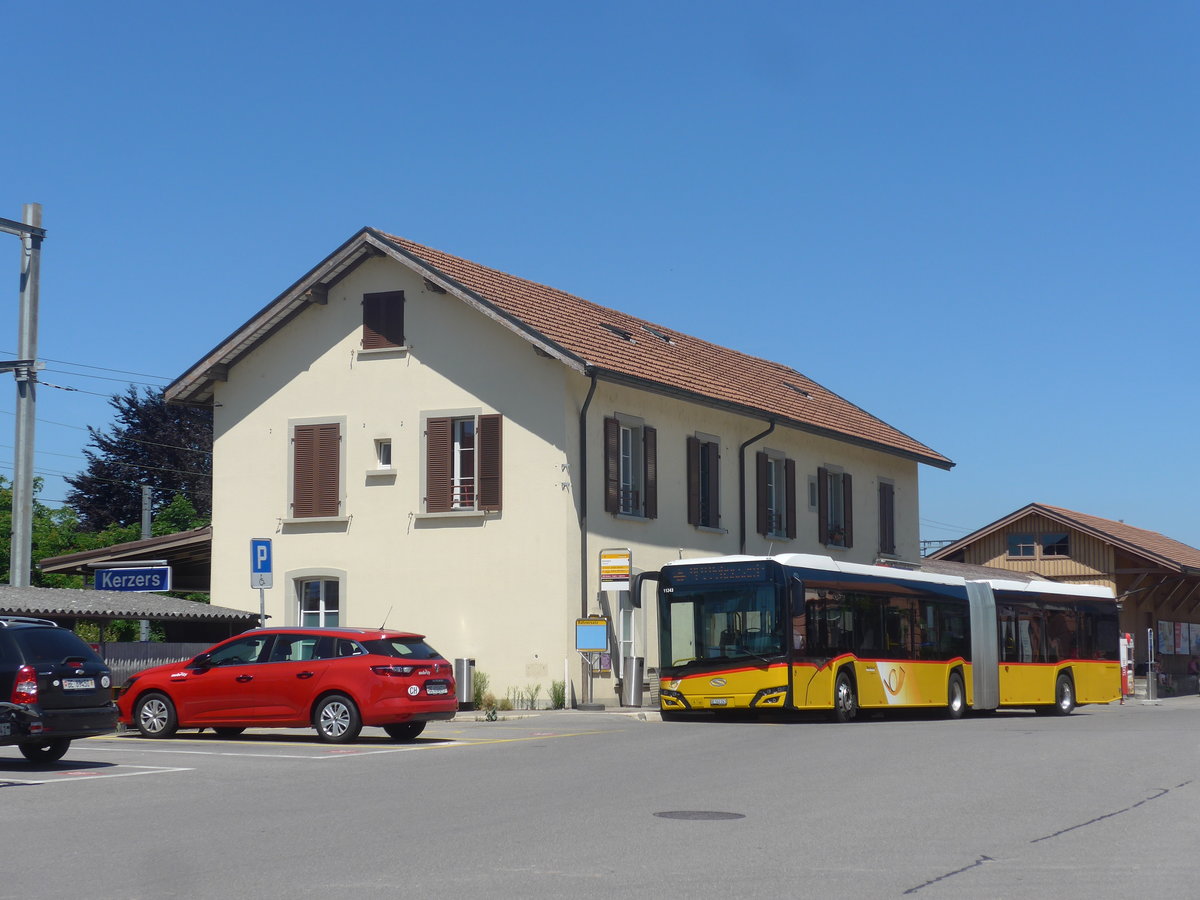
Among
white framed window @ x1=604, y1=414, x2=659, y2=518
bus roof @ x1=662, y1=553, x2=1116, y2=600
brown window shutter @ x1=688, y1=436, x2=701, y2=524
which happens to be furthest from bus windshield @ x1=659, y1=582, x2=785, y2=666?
brown window shutter @ x1=688, y1=436, x2=701, y2=524

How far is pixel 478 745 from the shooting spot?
68.3 ft

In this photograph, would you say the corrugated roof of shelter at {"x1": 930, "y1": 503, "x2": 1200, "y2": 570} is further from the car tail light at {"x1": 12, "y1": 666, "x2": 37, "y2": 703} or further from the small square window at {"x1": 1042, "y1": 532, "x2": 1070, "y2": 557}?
the car tail light at {"x1": 12, "y1": 666, "x2": 37, "y2": 703}

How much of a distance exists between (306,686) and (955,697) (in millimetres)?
14072

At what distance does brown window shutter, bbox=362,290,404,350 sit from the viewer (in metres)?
32.1

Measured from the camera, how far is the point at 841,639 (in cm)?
2636

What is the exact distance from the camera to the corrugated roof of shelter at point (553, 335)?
1205 inches

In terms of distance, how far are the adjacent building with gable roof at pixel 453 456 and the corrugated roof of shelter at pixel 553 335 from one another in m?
0.07

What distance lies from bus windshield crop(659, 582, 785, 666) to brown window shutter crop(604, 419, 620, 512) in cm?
515

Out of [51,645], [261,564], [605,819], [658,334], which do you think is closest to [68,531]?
[658,334]

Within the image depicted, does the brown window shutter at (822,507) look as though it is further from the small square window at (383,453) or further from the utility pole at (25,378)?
the utility pole at (25,378)

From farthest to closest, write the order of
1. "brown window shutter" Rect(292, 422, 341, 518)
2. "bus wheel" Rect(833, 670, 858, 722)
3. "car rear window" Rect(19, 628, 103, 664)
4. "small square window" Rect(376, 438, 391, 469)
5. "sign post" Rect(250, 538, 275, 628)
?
1. "brown window shutter" Rect(292, 422, 341, 518)
2. "small square window" Rect(376, 438, 391, 469)
3. "bus wheel" Rect(833, 670, 858, 722)
4. "sign post" Rect(250, 538, 275, 628)
5. "car rear window" Rect(19, 628, 103, 664)

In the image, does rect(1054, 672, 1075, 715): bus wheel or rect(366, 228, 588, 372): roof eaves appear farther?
rect(1054, 672, 1075, 715): bus wheel

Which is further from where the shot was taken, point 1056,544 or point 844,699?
point 1056,544

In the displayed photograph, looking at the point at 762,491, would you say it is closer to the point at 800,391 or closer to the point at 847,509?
the point at 847,509
